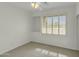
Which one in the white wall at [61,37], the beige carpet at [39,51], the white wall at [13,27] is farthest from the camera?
the white wall at [61,37]

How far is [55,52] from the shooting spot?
3.68 metres

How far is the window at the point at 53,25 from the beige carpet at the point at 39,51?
1.92ft

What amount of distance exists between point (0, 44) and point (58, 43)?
2.12m

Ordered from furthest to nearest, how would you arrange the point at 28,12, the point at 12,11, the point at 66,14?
the point at 66,14, the point at 12,11, the point at 28,12

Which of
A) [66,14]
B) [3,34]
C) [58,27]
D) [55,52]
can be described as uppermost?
[66,14]

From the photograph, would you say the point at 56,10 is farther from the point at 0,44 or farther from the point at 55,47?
the point at 0,44

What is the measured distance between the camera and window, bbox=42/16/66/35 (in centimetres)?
358

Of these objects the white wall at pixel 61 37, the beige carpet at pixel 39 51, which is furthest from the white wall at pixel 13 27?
the white wall at pixel 61 37

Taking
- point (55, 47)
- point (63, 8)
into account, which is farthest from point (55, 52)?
point (63, 8)

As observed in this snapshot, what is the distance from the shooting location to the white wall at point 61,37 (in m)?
3.77

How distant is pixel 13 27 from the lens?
387cm

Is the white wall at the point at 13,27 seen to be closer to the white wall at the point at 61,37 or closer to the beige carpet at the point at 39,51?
the beige carpet at the point at 39,51

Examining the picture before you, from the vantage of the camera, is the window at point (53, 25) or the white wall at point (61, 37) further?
the white wall at point (61, 37)

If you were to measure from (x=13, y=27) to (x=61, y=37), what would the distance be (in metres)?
1.88
